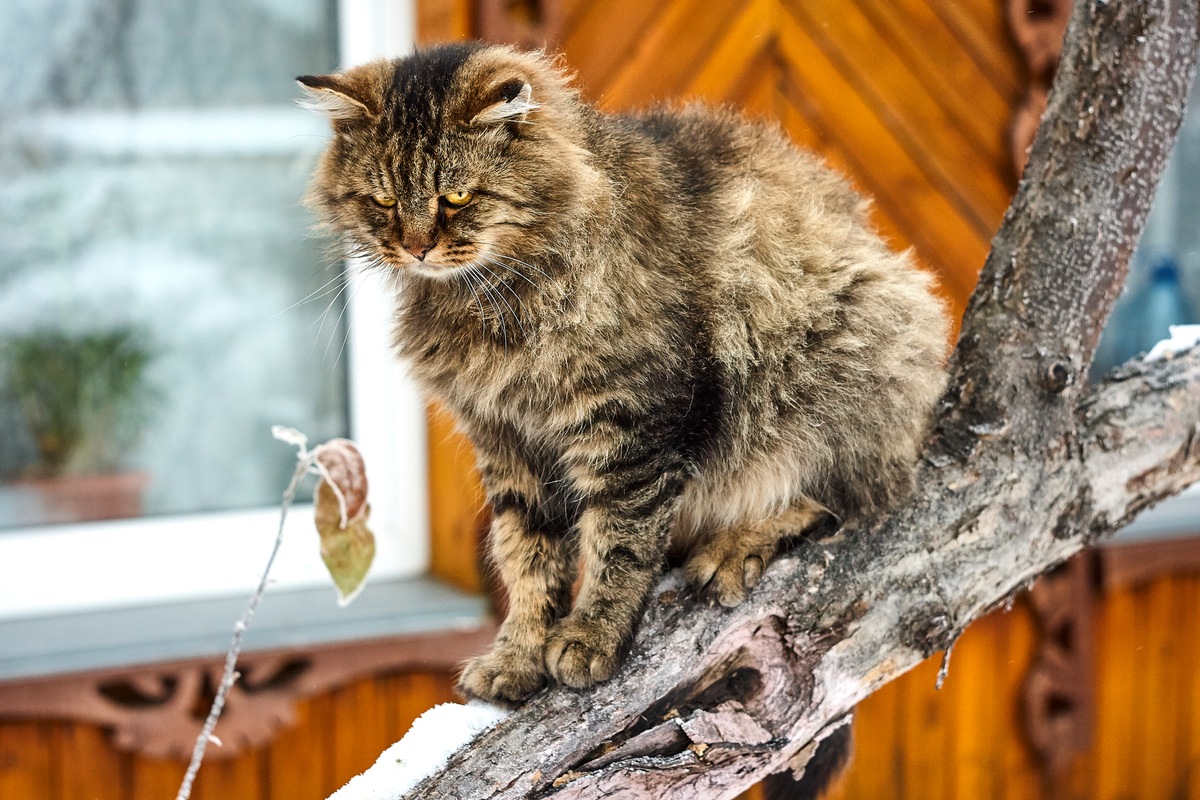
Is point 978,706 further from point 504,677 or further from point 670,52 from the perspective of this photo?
point 504,677

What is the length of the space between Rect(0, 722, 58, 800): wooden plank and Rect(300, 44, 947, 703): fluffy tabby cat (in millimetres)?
1128

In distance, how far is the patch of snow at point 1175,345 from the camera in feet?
4.95

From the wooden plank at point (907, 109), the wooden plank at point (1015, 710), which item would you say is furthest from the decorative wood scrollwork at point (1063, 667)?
the wooden plank at point (907, 109)

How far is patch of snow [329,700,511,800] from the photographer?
1076 mm

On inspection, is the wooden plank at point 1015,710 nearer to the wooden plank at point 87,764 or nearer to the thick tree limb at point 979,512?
the thick tree limb at point 979,512

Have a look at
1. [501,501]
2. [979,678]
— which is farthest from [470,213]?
[979,678]

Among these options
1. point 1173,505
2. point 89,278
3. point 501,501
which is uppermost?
point 89,278

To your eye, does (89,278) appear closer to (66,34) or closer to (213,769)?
(66,34)

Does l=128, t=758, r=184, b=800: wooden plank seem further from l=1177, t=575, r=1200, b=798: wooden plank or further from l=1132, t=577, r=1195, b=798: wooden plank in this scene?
l=1177, t=575, r=1200, b=798: wooden plank

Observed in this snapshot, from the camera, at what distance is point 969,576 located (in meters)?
1.23

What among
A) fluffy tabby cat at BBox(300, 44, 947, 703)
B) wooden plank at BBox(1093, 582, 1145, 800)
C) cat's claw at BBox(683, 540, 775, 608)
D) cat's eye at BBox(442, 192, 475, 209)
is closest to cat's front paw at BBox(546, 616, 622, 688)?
fluffy tabby cat at BBox(300, 44, 947, 703)

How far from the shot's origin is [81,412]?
2195 millimetres

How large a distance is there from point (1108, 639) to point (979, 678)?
14.3 inches

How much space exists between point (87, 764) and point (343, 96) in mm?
1431
